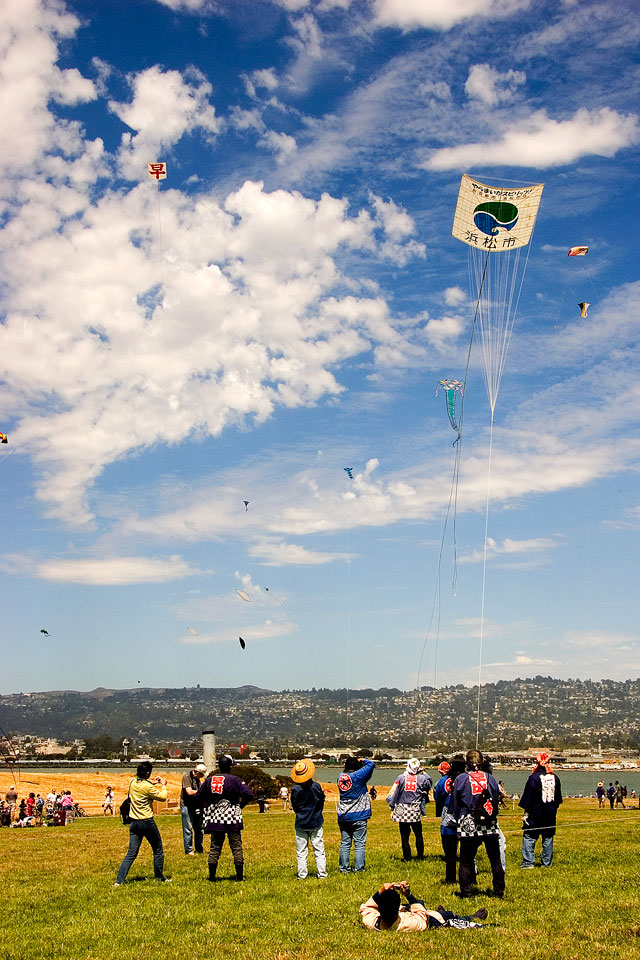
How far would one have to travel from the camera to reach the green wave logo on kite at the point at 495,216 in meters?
23.7

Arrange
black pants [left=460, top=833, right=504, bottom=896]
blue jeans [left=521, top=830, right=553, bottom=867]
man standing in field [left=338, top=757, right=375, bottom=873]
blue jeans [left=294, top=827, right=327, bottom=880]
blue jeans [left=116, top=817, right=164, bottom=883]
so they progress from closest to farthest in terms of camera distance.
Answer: black pants [left=460, top=833, right=504, bottom=896]
blue jeans [left=116, top=817, right=164, bottom=883]
blue jeans [left=294, top=827, right=327, bottom=880]
man standing in field [left=338, top=757, right=375, bottom=873]
blue jeans [left=521, top=830, right=553, bottom=867]

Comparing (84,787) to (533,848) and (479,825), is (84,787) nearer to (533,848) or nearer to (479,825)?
(533,848)

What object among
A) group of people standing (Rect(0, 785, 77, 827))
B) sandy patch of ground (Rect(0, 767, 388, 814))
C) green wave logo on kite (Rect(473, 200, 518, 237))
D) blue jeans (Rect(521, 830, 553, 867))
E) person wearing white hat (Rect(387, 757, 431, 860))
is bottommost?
sandy patch of ground (Rect(0, 767, 388, 814))

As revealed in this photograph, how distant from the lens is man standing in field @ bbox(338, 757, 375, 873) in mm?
12586

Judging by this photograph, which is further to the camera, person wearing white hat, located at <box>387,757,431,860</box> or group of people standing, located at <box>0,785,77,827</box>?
group of people standing, located at <box>0,785,77,827</box>

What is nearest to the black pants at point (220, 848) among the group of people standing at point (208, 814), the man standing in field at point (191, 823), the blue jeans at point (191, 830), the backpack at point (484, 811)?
the group of people standing at point (208, 814)

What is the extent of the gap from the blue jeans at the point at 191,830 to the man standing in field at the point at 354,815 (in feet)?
14.4

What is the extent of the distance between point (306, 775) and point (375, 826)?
42.0 ft

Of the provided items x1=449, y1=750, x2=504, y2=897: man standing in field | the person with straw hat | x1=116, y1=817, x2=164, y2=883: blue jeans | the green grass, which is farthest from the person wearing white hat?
x1=116, y1=817, x2=164, y2=883: blue jeans

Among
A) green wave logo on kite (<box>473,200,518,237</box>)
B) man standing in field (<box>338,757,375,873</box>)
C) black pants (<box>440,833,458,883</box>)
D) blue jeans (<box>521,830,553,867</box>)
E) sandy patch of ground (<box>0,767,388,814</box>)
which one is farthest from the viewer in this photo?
sandy patch of ground (<box>0,767,388,814</box>)

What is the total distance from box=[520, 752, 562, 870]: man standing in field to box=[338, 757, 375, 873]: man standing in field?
8.58ft

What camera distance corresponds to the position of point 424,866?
42.9 ft

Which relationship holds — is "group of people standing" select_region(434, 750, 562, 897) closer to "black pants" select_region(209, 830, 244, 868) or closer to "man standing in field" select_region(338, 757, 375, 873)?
"man standing in field" select_region(338, 757, 375, 873)

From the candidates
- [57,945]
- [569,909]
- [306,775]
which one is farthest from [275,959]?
[306,775]
